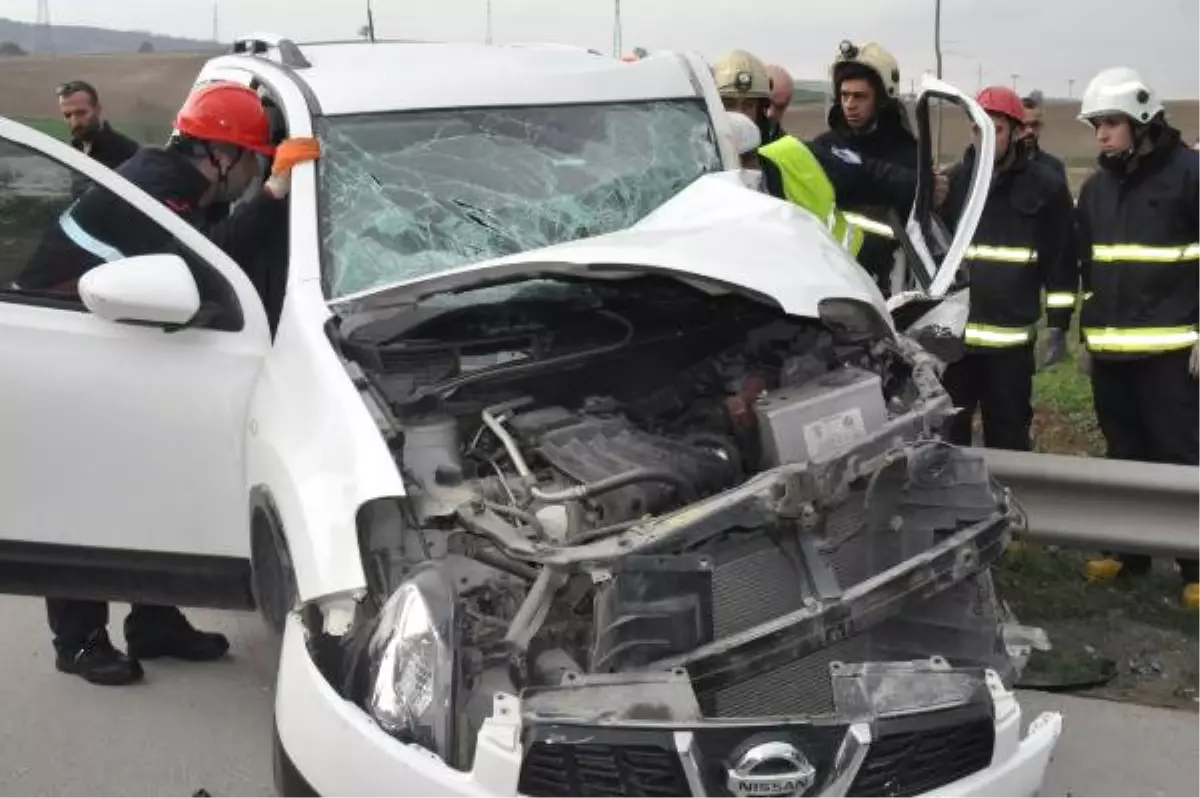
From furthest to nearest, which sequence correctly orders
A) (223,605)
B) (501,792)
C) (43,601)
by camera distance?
(43,601), (223,605), (501,792)

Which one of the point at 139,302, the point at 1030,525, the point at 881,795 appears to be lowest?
the point at 1030,525

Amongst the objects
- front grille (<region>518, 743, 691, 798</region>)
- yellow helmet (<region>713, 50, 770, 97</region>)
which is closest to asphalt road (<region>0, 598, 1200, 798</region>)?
front grille (<region>518, 743, 691, 798</region>)

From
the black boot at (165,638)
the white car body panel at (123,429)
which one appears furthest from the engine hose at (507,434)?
the black boot at (165,638)

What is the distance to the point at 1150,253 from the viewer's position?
16.8ft

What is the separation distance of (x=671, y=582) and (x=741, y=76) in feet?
12.1

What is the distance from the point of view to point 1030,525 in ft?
15.3

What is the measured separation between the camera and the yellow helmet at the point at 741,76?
579 cm

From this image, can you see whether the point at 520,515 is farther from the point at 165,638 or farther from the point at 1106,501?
the point at 1106,501

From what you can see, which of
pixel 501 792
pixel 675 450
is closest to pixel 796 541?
pixel 675 450

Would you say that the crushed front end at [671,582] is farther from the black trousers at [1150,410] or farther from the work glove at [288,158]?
the black trousers at [1150,410]

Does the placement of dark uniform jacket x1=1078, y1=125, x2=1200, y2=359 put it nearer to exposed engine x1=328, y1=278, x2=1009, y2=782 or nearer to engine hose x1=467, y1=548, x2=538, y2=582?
exposed engine x1=328, y1=278, x2=1009, y2=782

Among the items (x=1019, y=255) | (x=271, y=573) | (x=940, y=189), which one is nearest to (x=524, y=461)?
(x=271, y=573)

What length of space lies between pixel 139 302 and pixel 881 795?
86.2 inches

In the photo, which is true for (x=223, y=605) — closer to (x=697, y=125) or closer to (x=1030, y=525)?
(x=697, y=125)
